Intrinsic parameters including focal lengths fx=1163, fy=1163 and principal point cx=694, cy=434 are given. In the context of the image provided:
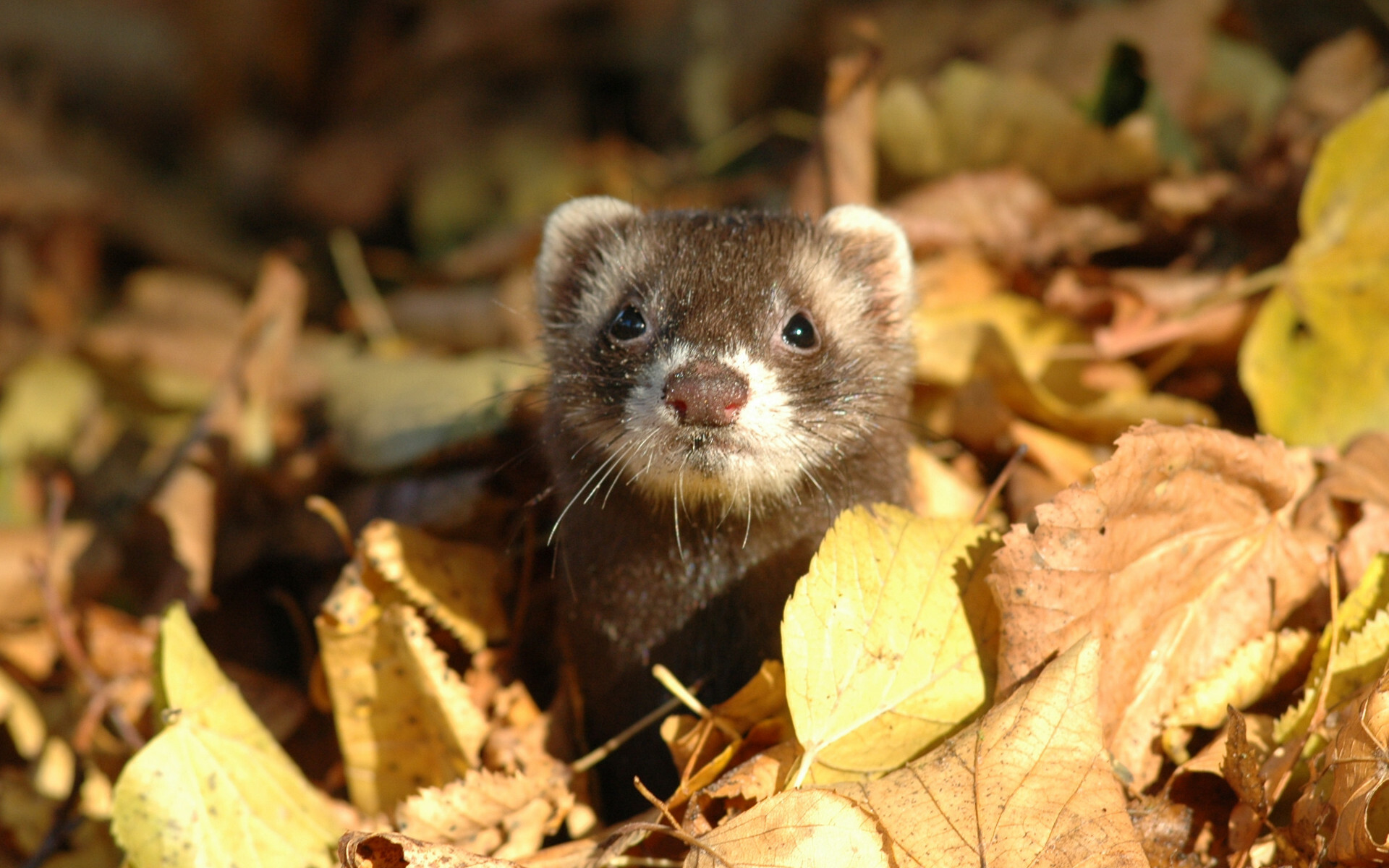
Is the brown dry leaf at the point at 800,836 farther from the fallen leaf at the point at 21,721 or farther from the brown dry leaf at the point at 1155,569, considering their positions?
the fallen leaf at the point at 21,721

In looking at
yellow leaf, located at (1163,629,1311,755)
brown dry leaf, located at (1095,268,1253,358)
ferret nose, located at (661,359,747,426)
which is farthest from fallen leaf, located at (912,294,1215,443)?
ferret nose, located at (661,359,747,426)

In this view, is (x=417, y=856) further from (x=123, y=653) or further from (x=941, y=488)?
(x=941, y=488)

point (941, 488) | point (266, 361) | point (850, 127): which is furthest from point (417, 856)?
point (850, 127)

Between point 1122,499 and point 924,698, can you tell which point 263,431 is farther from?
point 1122,499

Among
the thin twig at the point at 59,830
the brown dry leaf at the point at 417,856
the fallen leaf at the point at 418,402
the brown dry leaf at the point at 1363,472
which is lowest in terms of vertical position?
the thin twig at the point at 59,830

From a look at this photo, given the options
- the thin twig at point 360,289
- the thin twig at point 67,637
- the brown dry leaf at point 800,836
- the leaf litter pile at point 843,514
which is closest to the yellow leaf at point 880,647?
the leaf litter pile at point 843,514

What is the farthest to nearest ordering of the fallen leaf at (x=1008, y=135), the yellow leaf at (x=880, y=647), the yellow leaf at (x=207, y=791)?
the fallen leaf at (x=1008, y=135) → the yellow leaf at (x=207, y=791) → the yellow leaf at (x=880, y=647)
